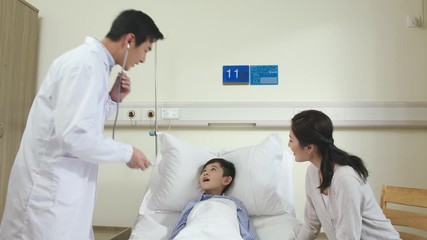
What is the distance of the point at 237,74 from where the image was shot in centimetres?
245

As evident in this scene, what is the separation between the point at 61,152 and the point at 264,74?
160cm

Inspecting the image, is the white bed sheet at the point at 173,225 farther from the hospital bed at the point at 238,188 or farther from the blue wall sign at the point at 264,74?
the blue wall sign at the point at 264,74

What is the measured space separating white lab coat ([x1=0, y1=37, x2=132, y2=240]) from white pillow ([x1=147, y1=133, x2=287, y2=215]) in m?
0.67

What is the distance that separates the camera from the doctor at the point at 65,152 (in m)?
1.10

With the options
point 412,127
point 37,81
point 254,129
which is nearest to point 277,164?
point 254,129

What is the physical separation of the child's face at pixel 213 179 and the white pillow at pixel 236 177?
40 mm

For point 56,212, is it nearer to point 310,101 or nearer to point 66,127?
point 66,127

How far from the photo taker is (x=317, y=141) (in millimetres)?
1393

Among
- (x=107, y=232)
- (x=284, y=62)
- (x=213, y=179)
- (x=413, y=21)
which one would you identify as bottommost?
(x=107, y=232)

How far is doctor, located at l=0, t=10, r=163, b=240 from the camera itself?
3.60 ft

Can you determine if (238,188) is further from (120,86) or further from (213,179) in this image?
(120,86)

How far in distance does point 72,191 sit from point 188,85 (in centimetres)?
142

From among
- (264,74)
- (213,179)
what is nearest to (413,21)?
(264,74)

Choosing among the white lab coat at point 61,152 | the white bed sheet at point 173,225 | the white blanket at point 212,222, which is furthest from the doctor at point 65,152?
the white bed sheet at point 173,225
